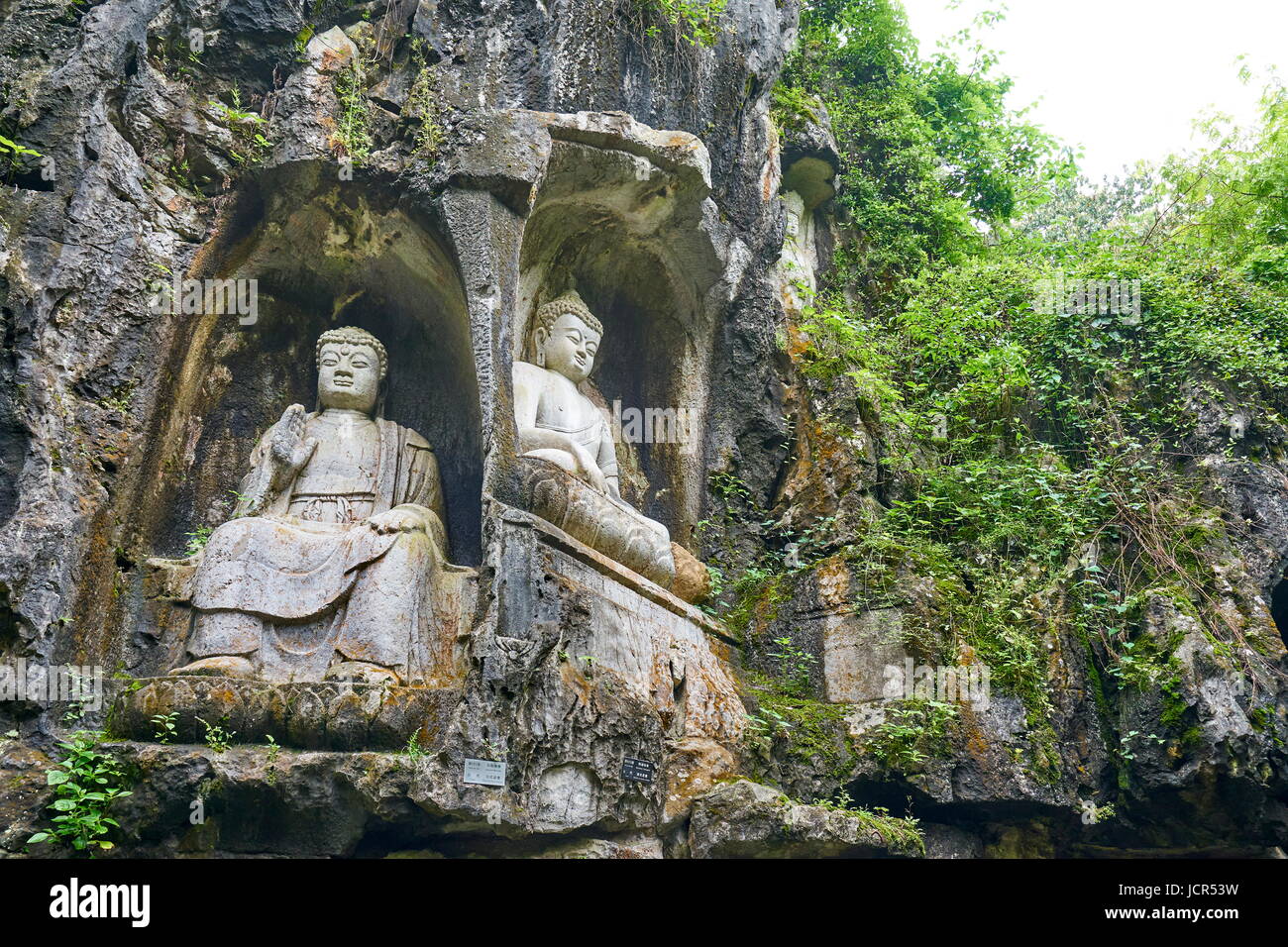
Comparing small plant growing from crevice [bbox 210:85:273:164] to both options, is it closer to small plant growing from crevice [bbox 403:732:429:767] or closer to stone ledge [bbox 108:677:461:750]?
stone ledge [bbox 108:677:461:750]

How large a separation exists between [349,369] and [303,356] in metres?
0.69

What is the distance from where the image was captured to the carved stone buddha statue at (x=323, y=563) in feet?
20.9

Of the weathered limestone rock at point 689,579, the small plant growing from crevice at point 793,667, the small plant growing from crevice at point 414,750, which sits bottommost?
the small plant growing from crevice at point 414,750

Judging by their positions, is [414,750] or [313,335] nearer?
[414,750]

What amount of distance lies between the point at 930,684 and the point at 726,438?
8.74 ft

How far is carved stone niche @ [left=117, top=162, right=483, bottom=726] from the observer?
7.46 m

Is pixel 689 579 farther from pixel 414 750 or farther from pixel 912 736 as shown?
pixel 414 750

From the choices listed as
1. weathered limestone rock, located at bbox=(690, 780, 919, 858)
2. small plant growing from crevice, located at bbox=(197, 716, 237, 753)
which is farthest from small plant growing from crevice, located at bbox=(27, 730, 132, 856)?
weathered limestone rock, located at bbox=(690, 780, 919, 858)

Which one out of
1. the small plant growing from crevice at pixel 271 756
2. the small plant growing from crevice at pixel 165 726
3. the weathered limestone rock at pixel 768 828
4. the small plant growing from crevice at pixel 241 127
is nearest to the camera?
the small plant growing from crevice at pixel 271 756

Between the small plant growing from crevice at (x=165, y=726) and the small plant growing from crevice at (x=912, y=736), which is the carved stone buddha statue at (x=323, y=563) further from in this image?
the small plant growing from crevice at (x=912, y=736)

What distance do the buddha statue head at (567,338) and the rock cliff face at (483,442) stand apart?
0.20 m

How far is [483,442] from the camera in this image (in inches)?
290

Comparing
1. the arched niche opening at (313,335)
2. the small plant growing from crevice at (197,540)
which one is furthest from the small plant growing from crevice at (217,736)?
the arched niche opening at (313,335)

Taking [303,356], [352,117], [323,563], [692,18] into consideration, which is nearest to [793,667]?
[323,563]
